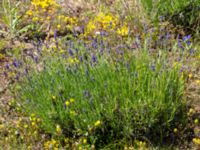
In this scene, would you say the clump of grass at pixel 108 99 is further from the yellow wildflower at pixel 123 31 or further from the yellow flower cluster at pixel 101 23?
the yellow flower cluster at pixel 101 23

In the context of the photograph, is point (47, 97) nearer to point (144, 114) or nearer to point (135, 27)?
point (144, 114)

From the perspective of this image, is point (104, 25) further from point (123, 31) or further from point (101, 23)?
point (123, 31)

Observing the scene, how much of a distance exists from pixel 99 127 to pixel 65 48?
3.61 feet

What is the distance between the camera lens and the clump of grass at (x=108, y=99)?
3.55 metres

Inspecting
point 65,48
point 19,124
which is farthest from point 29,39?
point 19,124

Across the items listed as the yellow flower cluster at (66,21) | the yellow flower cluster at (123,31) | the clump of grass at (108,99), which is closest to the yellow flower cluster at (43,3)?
the yellow flower cluster at (66,21)

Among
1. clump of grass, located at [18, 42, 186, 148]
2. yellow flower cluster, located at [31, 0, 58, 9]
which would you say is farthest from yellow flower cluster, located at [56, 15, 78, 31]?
clump of grass, located at [18, 42, 186, 148]

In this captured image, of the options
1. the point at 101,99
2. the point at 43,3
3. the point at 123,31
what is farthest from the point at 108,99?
the point at 43,3

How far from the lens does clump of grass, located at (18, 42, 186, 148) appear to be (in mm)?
3547

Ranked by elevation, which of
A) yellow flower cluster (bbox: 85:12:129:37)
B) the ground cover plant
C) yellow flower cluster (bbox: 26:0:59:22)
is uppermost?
yellow flower cluster (bbox: 26:0:59:22)

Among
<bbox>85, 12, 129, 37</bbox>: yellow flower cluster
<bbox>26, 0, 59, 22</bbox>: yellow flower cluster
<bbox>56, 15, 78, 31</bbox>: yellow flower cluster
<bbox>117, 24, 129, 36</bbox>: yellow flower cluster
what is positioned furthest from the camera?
<bbox>26, 0, 59, 22</bbox>: yellow flower cluster

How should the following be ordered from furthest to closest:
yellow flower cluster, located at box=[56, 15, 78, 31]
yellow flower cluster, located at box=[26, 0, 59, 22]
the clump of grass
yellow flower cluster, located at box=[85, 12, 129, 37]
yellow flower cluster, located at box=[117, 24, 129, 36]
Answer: yellow flower cluster, located at box=[26, 0, 59, 22] → yellow flower cluster, located at box=[56, 15, 78, 31] → yellow flower cluster, located at box=[85, 12, 129, 37] → yellow flower cluster, located at box=[117, 24, 129, 36] → the clump of grass

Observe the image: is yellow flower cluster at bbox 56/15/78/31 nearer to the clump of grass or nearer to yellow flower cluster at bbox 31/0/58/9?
yellow flower cluster at bbox 31/0/58/9

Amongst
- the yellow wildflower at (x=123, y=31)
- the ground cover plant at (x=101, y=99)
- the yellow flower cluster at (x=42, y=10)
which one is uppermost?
the yellow flower cluster at (x=42, y=10)
